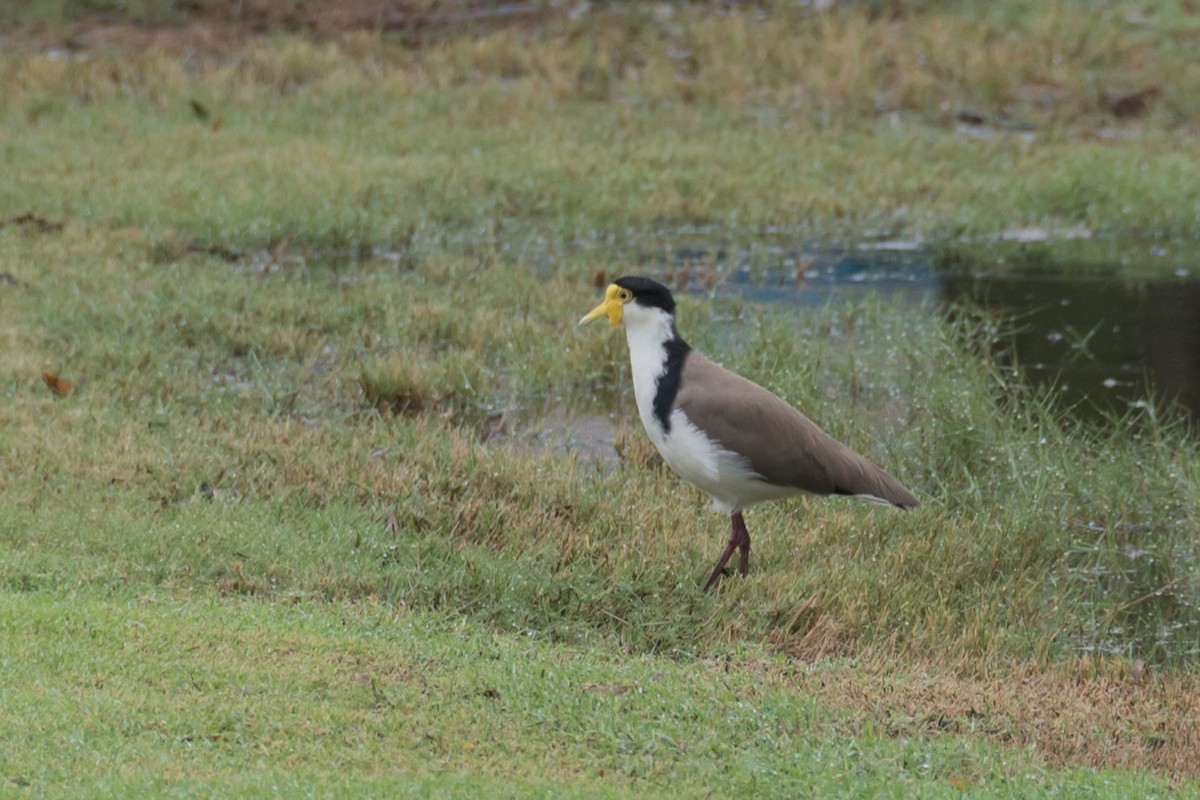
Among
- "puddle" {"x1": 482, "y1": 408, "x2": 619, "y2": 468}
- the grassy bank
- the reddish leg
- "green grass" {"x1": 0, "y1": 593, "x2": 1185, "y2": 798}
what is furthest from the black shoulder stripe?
the grassy bank

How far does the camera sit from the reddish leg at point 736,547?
754 cm

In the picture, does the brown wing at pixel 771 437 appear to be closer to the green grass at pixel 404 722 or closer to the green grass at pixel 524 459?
the green grass at pixel 524 459

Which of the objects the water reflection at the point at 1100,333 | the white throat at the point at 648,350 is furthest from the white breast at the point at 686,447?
the water reflection at the point at 1100,333

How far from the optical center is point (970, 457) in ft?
30.3

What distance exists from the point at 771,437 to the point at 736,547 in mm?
620

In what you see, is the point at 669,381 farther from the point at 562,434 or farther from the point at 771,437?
the point at 562,434

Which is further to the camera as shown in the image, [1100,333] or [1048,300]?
[1048,300]

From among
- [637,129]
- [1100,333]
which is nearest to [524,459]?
[1100,333]

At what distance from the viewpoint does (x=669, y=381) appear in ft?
24.7

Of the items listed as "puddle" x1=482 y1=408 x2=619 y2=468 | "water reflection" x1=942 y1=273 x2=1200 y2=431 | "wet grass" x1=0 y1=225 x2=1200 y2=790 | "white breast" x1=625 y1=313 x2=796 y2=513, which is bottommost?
"water reflection" x1=942 y1=273 x2=1200 y2=431

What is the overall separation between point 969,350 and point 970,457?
1.68 metres

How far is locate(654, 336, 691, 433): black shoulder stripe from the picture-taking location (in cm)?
746

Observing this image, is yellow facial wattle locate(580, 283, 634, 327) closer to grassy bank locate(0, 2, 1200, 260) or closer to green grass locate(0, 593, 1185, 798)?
green grass locate(0, 593, 1185, 798)

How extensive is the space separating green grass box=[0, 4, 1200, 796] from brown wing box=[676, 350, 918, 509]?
1.55 ft
